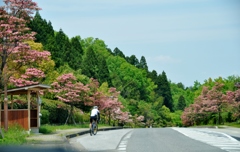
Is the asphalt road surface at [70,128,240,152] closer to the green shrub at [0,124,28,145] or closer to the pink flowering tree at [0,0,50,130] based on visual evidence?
the green shrub at [0,124,28,145]

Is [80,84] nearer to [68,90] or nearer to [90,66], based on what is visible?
[68,90]

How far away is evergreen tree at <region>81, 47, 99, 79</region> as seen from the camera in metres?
83.2

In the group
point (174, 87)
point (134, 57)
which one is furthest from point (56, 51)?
point (174, 87)

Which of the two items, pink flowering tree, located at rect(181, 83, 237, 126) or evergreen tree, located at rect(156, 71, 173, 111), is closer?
pink flowering tree, located at rect(181, 83, 237, 126)

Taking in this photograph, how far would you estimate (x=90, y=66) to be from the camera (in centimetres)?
8631

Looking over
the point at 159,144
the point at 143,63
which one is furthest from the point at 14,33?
the point at 143,63

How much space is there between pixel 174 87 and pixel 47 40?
127501 millimetres

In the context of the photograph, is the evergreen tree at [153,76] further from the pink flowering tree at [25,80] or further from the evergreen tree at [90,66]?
the pink flowering tree at [25,80]

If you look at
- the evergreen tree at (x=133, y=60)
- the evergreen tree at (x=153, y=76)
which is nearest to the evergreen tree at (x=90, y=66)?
the evergreen tree at (x=153, y=76)

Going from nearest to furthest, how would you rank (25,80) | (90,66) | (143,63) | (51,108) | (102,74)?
(25,80) → (51,108) → (90,66) → (102,74) → (143,63)

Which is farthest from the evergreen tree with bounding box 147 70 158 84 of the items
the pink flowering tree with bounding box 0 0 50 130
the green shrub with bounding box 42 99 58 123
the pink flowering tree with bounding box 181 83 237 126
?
the pink flowering tree with bounding box 0 0 50 130

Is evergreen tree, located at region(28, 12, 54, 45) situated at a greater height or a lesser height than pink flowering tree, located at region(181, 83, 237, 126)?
greater

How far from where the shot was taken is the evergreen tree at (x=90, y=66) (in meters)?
83.2

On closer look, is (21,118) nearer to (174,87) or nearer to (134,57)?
(134,57)
